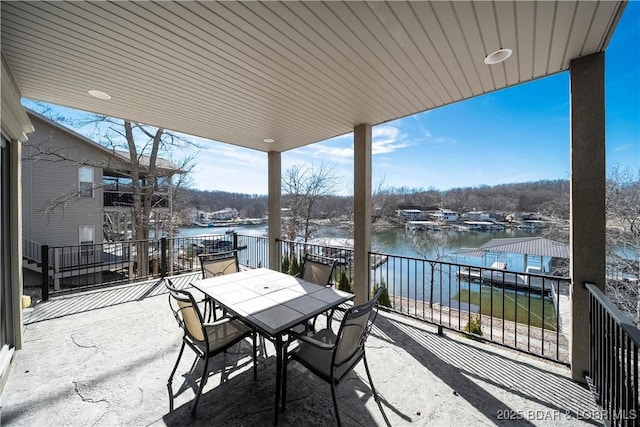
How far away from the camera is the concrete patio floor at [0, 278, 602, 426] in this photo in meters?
1.77

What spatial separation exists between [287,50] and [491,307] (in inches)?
151

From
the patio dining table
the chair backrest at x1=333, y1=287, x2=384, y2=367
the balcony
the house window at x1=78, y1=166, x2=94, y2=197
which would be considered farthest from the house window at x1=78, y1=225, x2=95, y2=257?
the chair backrest at x1=333, y1=287, x2=384, y2=367

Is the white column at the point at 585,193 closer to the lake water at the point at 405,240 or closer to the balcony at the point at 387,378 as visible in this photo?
the balcony at the point at 387,378

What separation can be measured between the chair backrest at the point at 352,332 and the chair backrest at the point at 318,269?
118cm

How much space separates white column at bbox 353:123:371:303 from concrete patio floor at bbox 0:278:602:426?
0.85 m

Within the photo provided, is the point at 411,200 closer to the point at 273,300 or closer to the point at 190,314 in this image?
the point at 273,300

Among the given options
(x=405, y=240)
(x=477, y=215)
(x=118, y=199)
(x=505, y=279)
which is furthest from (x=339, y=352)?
(x=118, y=199)

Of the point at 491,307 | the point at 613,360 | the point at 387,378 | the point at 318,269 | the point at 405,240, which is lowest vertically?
the point at 405,240

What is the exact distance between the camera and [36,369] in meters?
2.28

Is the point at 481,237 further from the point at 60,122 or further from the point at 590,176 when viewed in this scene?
the point at 60,122

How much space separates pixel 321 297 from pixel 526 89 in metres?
7.32

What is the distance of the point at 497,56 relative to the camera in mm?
2041

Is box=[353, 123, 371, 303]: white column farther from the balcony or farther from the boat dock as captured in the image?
the boat dock

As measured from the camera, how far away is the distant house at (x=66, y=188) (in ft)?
27.4
